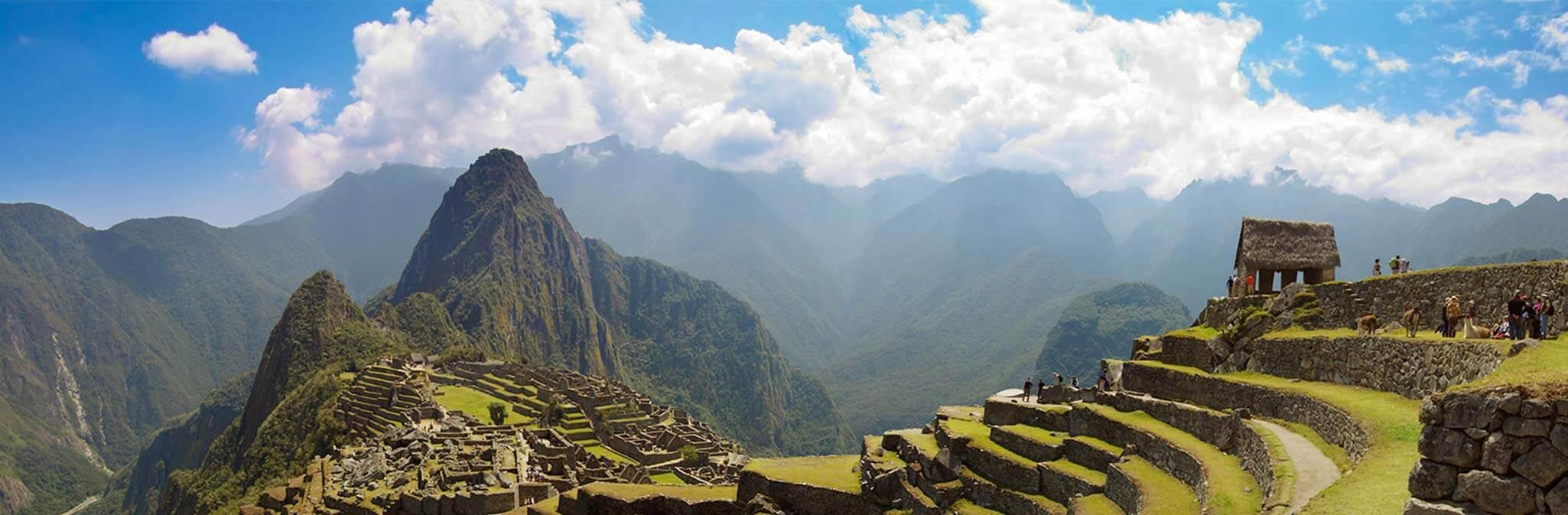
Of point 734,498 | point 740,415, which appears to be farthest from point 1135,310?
point 734,498

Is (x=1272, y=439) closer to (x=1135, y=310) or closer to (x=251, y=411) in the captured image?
(x=251, y=411)

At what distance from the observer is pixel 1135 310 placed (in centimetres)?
14100

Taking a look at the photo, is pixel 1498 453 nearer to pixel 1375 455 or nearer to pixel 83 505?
pixel 1375 455

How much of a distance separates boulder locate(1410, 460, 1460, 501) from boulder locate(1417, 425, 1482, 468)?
0.19 feet

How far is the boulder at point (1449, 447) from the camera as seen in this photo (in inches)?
236

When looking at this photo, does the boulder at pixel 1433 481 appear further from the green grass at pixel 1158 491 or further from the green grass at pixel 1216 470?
the green grass at pixel 1158 491

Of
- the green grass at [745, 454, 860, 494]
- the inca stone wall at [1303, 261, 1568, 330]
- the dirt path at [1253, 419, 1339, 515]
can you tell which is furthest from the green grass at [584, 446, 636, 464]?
the dirt path at [1253, 419, 1339, 515]

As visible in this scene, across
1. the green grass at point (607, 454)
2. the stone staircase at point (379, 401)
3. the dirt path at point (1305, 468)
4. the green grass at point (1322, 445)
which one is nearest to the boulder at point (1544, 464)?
the dirt path at point (1305, 468)

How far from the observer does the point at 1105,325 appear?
139 m

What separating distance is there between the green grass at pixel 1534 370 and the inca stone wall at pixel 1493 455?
0.12 meters

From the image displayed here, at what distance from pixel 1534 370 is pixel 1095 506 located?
7.81 meters

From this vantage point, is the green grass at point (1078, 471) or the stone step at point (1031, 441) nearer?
the green grass at point (1078, 471)

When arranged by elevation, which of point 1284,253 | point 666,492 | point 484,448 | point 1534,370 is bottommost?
point 484,448

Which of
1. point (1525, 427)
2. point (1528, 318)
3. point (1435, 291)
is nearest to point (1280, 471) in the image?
point (1528, 318)
